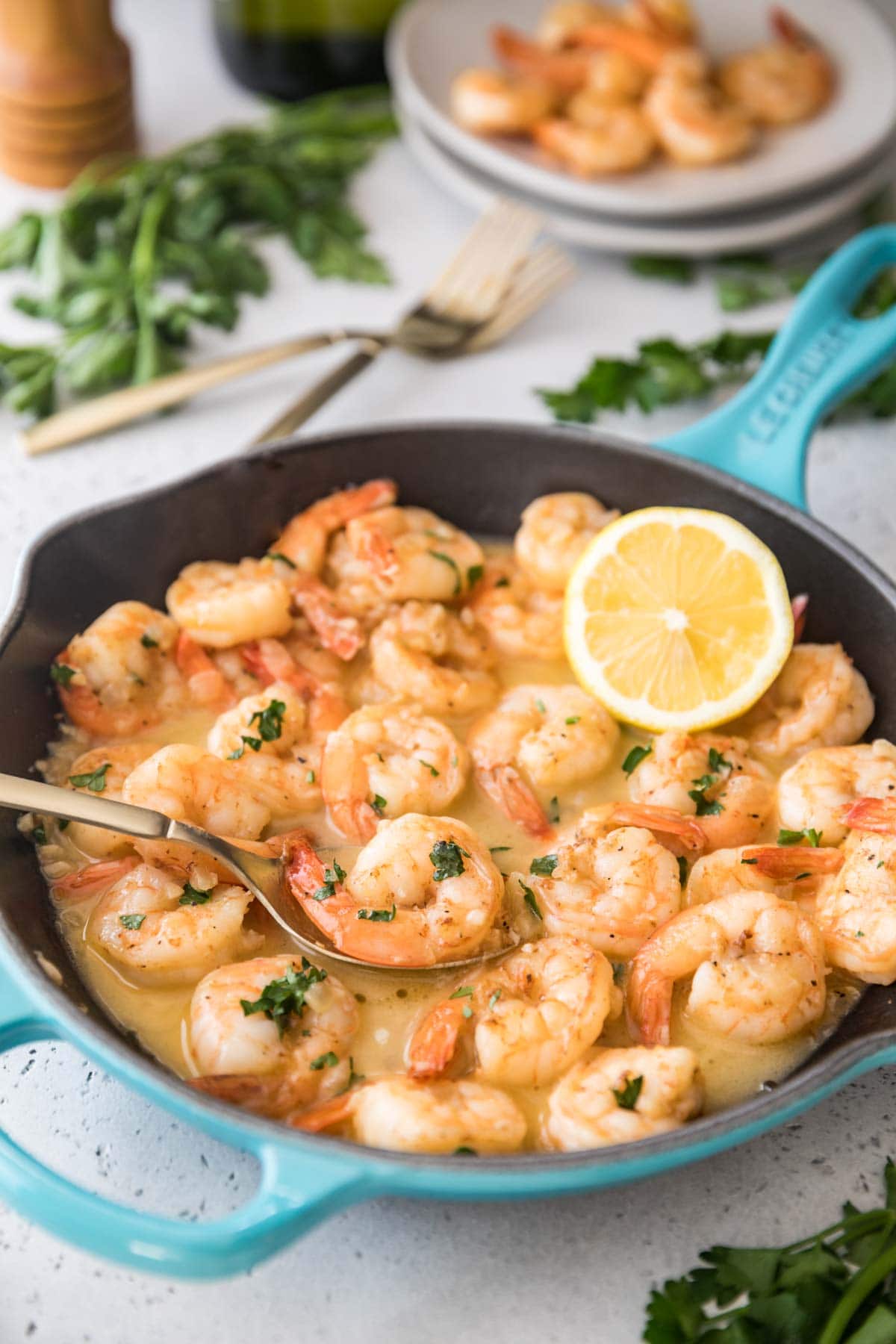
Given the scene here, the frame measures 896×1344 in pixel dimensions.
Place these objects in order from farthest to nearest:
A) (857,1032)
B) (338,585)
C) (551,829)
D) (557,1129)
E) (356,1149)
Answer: (338,585), (551,829), (857,1032), (557,1129), (356,1149)

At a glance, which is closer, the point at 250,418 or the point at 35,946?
the point at 35,946

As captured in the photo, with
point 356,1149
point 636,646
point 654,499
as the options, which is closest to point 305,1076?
point 356,1149

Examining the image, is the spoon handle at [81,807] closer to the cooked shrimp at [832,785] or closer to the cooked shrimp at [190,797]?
the cooked shrimp at [190,797]

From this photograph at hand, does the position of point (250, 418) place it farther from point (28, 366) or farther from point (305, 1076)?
point (305, 1076)

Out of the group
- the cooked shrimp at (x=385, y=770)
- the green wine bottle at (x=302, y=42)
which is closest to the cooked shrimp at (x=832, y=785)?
the cooked shrimp at (x=385, y=770)

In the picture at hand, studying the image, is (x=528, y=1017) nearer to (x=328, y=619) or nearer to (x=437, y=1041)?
(x=437, y=1041)
